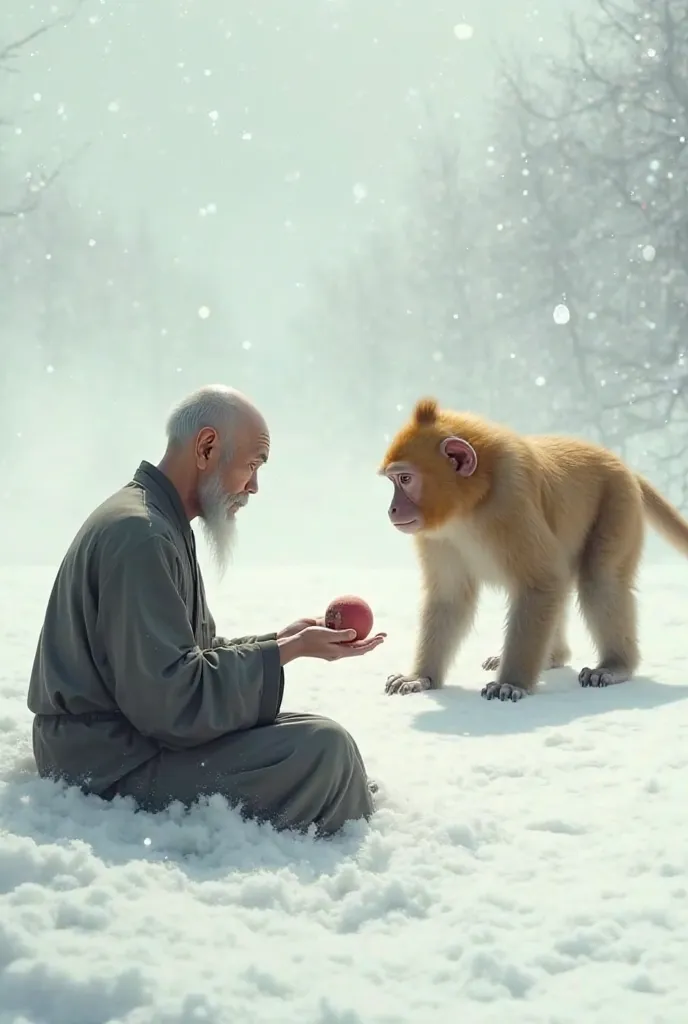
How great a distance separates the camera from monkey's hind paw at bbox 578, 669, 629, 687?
17.6ft

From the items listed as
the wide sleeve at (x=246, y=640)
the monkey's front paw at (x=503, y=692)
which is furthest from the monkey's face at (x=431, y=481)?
the wide sleeve at (x=246, y=640)

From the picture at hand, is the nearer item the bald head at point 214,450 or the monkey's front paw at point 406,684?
the bald head at point 214,450

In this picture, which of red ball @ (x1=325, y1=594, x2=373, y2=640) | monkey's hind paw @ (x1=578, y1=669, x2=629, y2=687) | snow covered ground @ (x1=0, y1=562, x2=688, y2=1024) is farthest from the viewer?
monkey's hind paw @ (x1=578, y1=669, x2=629, y2=687)

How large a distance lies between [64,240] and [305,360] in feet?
24.4

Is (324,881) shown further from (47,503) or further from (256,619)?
(47,503)

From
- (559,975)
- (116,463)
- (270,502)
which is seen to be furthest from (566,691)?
(116,463)

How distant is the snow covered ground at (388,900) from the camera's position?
6.99 feet

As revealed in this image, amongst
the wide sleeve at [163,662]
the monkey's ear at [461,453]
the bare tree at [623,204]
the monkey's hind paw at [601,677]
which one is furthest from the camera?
the bare tree at [623,204]

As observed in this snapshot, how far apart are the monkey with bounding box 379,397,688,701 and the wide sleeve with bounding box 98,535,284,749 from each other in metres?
2.26

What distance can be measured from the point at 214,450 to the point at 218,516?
0.19 metres

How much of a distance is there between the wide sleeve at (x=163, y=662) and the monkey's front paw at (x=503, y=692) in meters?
2.38

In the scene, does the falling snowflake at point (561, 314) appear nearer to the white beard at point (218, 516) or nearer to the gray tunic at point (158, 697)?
the white beard at point (218, 516)

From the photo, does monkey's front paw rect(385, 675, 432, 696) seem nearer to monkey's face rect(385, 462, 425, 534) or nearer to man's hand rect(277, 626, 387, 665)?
monkey's face rect(385, 462, 425, 534)

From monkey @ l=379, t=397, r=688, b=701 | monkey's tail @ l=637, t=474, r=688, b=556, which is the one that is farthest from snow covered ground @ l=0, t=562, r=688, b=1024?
monkey's tail @ l=637, t=474, r=688, b=556
